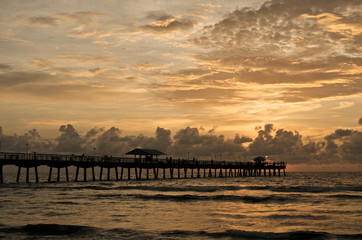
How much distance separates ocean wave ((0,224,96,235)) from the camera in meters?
19.8

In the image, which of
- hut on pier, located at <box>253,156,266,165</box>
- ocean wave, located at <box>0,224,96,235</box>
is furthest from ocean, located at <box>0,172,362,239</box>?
hut on pier, located at <box>253,156,266,165</box>

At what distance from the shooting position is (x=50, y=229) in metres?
20.6

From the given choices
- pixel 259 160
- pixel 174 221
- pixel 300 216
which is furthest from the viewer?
pixel 259 160

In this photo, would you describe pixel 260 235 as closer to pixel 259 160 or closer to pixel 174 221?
pixel 174 221

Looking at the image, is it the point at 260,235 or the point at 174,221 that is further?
the point at 174,221

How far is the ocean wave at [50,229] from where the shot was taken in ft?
65.1

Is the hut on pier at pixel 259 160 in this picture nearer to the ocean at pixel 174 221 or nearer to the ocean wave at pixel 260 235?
the ocean at pixel 174 221

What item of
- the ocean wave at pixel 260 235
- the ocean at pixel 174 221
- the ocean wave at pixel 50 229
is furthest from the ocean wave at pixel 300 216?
the ocean wave at pixel 50 229

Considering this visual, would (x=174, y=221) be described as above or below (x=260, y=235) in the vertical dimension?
below

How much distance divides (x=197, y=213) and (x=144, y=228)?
24.5 ft

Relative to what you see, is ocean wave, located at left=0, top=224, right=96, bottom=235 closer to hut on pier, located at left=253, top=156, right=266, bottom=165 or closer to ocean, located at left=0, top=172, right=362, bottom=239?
ocean, located at left=0, top=172, right=362, bottom=239

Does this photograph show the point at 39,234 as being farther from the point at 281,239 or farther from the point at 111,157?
the point at 111,157

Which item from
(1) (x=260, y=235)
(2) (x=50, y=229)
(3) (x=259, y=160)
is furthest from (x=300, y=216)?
(3) (x=259, y=160)

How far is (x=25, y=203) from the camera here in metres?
31.4
